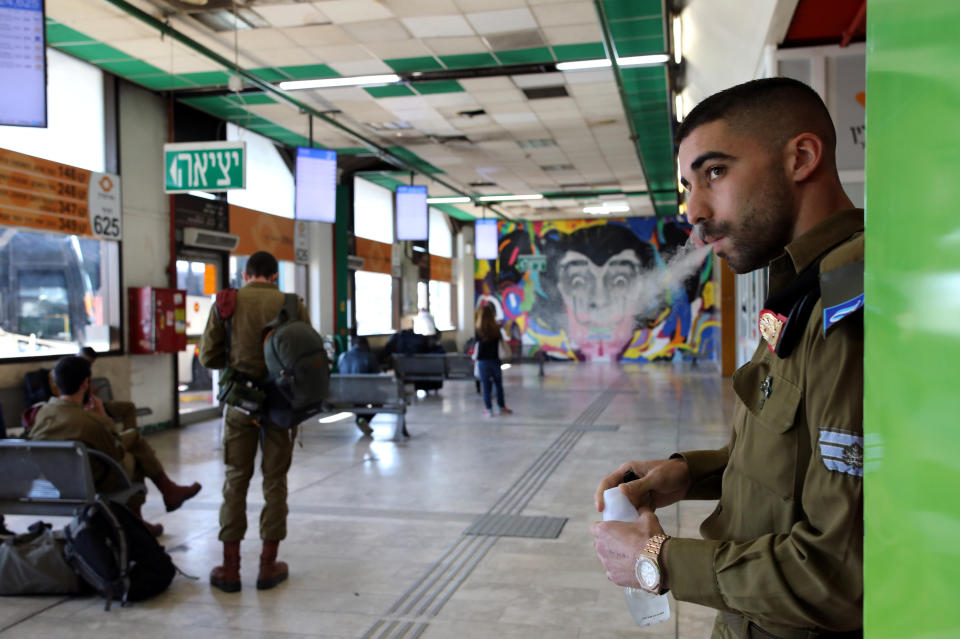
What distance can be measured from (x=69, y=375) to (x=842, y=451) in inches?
176

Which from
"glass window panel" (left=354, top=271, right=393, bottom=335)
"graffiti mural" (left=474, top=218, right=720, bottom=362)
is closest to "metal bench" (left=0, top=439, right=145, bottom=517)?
"glass window panel" (left=354, top=271, right=393, bottom=335)

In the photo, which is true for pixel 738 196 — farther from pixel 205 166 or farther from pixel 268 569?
pixel 205 166

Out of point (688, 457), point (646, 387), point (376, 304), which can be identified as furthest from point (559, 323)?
Result: point (688, 457)

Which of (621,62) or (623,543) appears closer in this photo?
(623,543)

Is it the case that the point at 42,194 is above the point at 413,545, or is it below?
above

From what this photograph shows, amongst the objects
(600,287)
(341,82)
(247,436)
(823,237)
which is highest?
(341,82)

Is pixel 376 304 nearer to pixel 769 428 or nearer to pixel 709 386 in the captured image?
pixel 709 386

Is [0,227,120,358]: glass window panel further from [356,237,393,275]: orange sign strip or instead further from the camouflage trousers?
[356,237,393,275]: orange sign strip

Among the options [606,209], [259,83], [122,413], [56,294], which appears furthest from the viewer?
[606,209]

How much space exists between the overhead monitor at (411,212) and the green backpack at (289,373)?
10190 mm

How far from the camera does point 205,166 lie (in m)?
8.70

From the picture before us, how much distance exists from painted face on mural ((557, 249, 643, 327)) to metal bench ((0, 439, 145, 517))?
20.1 meters

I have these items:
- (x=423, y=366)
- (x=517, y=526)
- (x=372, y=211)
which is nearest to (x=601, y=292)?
(x=372, y=211)

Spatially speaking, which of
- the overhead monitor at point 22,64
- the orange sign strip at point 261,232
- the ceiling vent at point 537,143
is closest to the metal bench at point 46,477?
the overhead monitor at point 22,64
